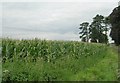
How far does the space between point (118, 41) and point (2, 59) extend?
123 ft

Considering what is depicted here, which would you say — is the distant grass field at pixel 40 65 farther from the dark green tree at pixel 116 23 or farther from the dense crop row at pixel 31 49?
the dark green tree at pixel 116 23

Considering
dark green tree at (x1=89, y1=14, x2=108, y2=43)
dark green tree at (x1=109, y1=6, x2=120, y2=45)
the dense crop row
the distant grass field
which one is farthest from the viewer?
dark green tree at (x1=89, y1=14, x2=108, y2=43)

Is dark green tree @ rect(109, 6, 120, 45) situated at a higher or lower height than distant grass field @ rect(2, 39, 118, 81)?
higher

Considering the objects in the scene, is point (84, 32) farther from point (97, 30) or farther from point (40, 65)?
point (40, 65)

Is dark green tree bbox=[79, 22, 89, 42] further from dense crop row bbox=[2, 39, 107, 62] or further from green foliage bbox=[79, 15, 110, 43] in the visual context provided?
dense crop row bbox=[2, 39, 107, 62]

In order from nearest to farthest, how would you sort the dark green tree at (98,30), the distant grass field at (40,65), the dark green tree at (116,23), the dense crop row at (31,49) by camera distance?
the distant grass field at (40,65) < the dense crop row at (31,49) < the dark green tree at (116,23) < the dark green tree at (98,30)

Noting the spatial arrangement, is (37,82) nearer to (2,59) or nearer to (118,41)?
(2,59)

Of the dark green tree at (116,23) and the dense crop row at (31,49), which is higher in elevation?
the dark green tree at (116,23)

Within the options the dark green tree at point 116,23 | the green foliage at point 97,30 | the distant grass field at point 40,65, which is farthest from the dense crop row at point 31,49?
the green foliage at point 97,30

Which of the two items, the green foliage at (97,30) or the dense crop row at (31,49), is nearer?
the dense crop row at (31,49)

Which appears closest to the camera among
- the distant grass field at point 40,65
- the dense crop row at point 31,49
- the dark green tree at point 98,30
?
the distant grass field at point 40,65

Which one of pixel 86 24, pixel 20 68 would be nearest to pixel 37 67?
pixel 20 68

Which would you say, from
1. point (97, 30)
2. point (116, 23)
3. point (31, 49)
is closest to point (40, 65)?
point (31, 49)

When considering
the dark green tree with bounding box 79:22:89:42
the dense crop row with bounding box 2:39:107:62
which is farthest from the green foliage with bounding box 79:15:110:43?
the dense crop row with bounding box 2:39:107:62
